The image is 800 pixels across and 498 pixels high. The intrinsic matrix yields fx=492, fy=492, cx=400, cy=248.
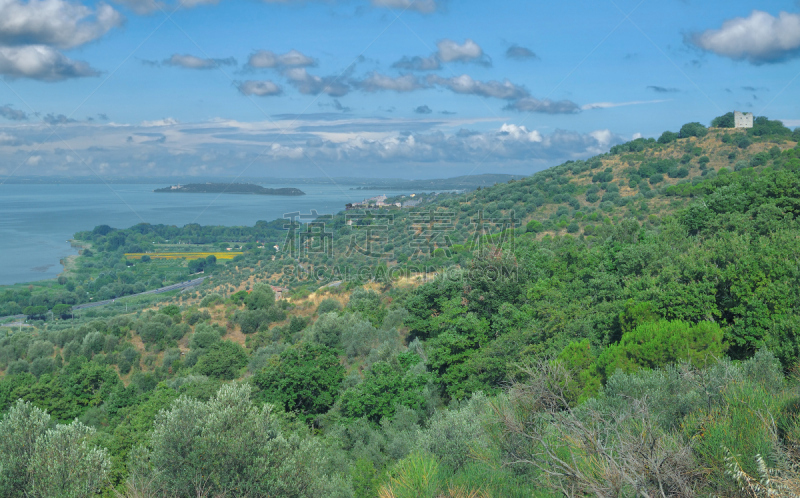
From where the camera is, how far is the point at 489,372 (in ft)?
56.8

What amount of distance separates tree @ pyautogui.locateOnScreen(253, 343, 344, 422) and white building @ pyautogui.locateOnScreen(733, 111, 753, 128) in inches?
2245

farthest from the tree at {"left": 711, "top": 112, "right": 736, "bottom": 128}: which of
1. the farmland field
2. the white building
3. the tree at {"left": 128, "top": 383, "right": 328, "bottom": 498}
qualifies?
the farmland field

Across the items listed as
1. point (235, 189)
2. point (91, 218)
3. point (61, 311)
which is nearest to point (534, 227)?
point (61, 311)

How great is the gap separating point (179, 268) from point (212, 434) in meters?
89.4

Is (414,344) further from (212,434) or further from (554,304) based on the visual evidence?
(212,434)

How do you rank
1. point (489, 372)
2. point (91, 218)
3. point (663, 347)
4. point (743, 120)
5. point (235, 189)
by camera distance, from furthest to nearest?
point (91, 218), point (235, 189), point (743, 120), point (489, 372), point (663, 347)

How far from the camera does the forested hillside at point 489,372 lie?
5.95 metres

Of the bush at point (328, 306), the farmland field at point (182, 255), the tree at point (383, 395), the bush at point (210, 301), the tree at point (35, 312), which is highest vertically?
the tree at point (383, 395)

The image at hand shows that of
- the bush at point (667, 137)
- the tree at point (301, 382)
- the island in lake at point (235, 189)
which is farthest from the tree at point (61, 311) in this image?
the island in lake at point (235, 189)

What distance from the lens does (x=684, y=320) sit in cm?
1492

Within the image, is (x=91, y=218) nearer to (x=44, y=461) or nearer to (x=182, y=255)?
(x=182, y=255)

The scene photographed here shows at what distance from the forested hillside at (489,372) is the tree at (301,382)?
9 cm

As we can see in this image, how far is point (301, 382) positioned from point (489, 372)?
7.40 m

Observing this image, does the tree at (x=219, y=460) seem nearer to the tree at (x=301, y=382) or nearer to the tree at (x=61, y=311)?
the tree at (x=301, y=382)
